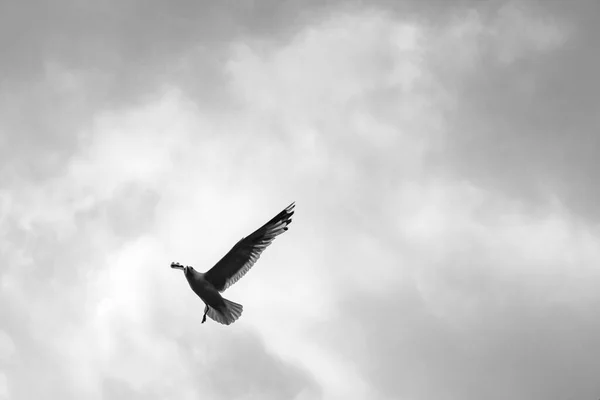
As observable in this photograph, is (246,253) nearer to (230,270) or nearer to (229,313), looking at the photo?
(230,270)

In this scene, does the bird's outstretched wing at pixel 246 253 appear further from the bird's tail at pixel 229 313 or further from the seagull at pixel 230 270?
the bird's tail at pixel 229 313

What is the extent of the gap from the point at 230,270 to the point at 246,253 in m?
0.89

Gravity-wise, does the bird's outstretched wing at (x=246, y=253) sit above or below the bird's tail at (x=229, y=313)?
above

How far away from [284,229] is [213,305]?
12.3 feet

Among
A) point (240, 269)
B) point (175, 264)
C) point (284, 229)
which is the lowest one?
point (175, 264)

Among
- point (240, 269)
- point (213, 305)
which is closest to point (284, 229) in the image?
point (240, 269)

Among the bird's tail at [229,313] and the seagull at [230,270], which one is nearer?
the seagull at [230,270]

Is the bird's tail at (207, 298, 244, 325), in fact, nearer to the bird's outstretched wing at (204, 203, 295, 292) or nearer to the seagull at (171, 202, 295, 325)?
the seagull at (171, 202, 295, 325)

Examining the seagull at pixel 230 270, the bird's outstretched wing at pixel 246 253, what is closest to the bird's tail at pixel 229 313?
the seagull at pixel 230 270

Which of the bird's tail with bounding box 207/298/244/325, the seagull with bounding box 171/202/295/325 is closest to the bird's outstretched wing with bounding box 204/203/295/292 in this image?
the seagull with bounding box 171/202/295/325

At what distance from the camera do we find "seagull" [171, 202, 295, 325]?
22375mm

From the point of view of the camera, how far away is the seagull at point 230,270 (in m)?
22.4

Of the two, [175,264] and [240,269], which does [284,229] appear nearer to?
[240,269]

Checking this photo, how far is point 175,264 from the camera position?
22.6 metres
